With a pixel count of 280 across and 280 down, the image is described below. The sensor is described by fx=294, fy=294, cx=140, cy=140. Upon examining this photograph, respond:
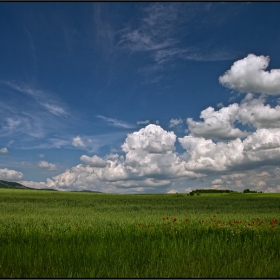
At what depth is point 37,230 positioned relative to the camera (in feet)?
36.4

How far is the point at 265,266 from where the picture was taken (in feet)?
22.5

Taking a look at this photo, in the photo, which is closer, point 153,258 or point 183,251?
point 153,258

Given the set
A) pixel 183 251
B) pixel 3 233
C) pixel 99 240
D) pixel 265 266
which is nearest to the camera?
pixel 265 266

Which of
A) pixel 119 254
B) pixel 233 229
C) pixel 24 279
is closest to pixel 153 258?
pixel 119 254

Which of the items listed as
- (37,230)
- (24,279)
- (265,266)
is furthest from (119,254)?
(37,230)

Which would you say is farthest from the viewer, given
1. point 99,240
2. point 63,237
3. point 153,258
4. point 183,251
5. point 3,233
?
point 3,233

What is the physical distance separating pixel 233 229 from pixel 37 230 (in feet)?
24.0

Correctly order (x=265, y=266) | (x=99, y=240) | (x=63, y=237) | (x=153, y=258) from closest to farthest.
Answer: (x=265, y=266), (x=153, y=258), (x=99, y=240), (x=63, y=237)

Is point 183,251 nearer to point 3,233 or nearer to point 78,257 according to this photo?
point 78,257

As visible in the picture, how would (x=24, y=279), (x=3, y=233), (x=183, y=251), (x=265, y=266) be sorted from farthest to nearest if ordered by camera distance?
(x=3, y=233), (x=183, y=251), (x=265, y=266), (x=24, y=279)

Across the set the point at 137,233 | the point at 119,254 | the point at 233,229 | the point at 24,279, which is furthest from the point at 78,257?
the point at 233,229

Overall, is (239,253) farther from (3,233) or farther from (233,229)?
(3,233)

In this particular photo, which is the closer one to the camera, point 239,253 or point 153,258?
point 153,258

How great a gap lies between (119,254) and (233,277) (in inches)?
114
